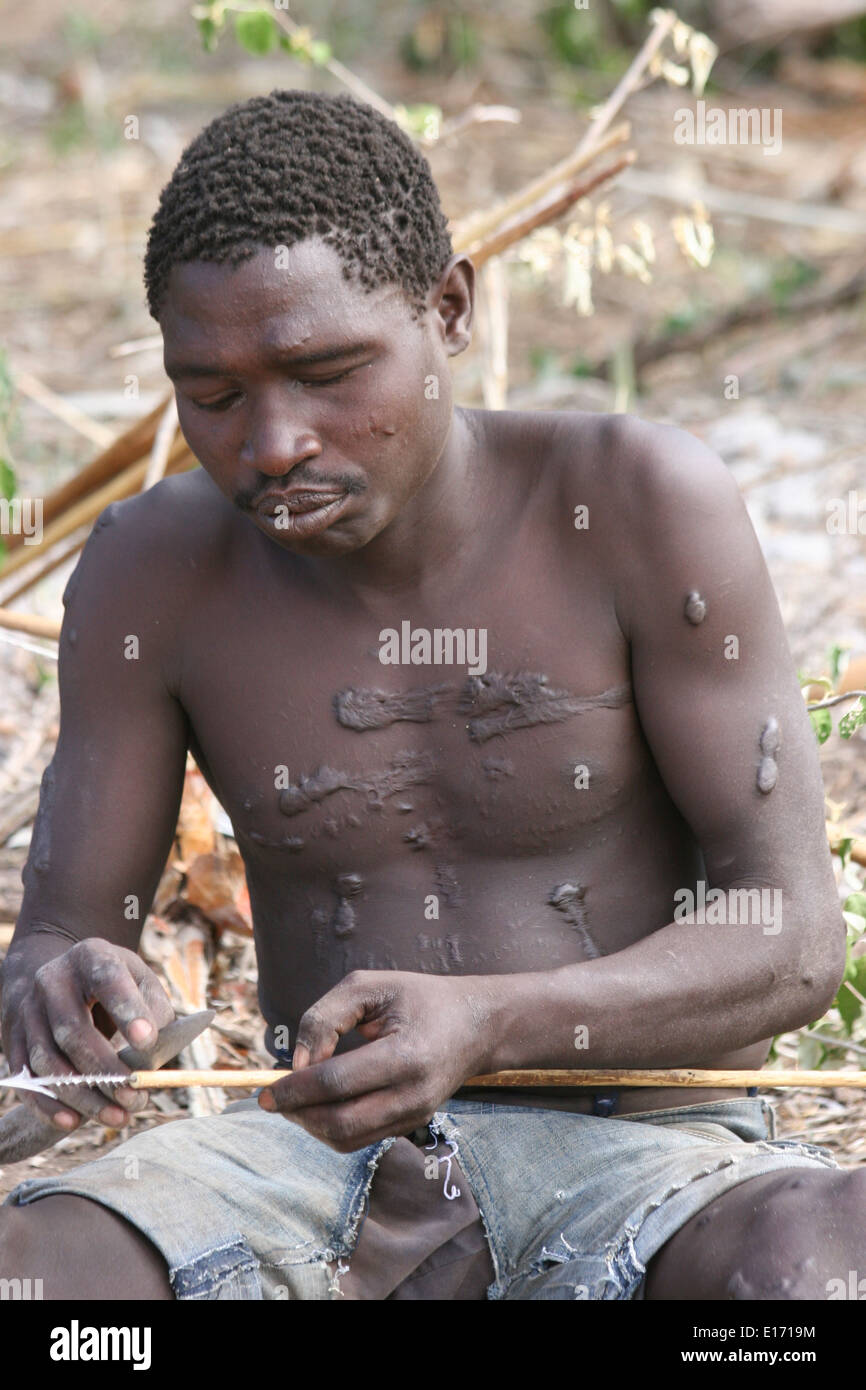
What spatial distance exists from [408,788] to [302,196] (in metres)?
0.71

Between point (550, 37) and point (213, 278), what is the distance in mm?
6979

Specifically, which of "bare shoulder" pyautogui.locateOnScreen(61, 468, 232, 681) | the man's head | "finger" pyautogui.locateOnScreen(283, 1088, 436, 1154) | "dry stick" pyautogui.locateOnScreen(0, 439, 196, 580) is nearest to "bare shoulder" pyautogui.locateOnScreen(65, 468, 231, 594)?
"bare shoulder" pyautogui.locateOnScreen(61, 468, 232, 681)

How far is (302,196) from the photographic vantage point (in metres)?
1.83

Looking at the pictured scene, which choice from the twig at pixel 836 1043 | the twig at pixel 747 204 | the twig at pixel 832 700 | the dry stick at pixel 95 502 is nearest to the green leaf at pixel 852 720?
the twig at pixel 832 700

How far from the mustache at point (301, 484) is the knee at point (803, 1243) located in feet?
2.88

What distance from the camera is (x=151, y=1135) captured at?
203 cm

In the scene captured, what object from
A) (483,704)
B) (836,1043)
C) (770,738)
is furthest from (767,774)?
(836,1043)

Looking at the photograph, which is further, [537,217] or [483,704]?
[537,217]

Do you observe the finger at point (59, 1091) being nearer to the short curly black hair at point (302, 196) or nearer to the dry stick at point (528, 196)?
the short curly black hair at point (302, 196)

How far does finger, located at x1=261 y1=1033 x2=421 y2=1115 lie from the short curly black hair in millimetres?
818

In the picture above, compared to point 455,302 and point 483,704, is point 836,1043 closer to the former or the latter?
point 483,704
